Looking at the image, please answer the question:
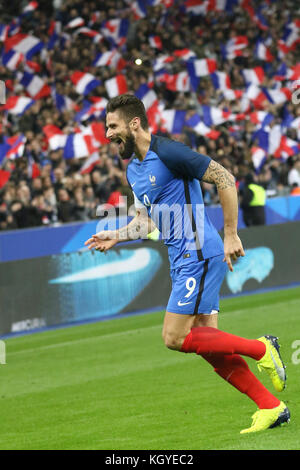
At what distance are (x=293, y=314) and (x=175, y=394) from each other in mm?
4818

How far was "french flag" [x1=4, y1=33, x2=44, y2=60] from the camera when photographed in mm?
18609

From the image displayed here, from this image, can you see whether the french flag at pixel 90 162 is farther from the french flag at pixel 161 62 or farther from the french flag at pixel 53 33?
the french flag at pixel 53 33

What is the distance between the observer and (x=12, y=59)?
722 inches

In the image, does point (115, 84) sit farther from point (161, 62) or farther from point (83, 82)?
point (161, 62)

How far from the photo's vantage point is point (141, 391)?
8281 mm

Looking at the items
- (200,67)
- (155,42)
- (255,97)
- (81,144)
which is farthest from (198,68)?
(81,144)

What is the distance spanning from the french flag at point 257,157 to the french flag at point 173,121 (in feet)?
5.71

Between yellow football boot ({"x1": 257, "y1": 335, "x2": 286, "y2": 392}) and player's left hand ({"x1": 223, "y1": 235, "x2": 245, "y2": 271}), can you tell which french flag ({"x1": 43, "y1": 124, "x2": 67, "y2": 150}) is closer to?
yellow football boot ({"x1": 257, "y1": 335, "x2": 286, "y2": 392})

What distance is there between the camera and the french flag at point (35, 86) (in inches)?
712

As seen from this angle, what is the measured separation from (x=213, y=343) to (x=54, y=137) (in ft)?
36.1

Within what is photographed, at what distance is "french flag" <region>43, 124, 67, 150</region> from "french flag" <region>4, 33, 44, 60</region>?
2.76 metres

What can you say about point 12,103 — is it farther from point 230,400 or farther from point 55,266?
point 230,400


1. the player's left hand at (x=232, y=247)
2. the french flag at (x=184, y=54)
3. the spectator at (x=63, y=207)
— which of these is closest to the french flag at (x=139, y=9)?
the french flag at (x=184, y=54)

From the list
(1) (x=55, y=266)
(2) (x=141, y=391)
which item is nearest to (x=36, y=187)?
(1) (x=55, y=266)
